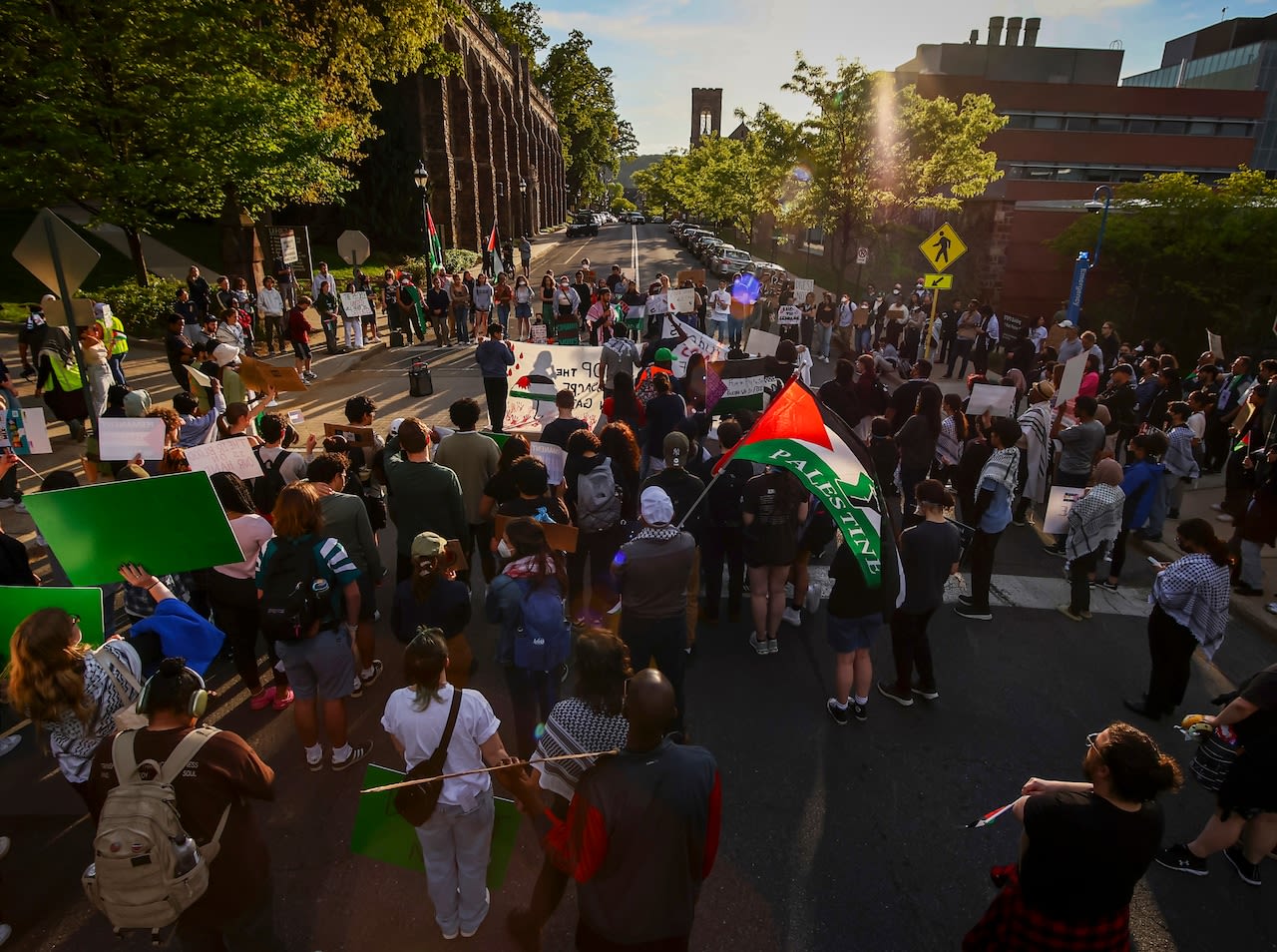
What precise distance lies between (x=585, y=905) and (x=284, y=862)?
2470mm

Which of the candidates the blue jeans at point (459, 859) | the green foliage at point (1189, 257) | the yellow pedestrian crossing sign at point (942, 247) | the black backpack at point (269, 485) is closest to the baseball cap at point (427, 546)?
the blue jeans at point (459, 859)

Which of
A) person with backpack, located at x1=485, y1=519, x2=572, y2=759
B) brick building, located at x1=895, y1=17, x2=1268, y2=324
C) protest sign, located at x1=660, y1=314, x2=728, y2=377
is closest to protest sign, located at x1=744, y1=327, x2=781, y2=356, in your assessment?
protest sign, located at x1=660, y1=314, x2=728, y2=377

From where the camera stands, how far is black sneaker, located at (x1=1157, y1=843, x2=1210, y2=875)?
4238mm

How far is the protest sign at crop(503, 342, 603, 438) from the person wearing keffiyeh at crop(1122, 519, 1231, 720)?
6.49 m

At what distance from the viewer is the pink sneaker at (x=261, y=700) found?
18.2 feet

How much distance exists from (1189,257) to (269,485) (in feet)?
75.9

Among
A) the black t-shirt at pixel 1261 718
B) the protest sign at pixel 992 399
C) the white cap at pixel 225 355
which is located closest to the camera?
the black t-shirt at pixel 1261 718

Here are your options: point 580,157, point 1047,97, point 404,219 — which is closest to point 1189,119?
point 1047,97

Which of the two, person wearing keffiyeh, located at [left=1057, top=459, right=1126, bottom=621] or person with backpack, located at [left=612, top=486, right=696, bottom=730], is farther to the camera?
person wearing keffiyeh, located at [left=1057, top=459, right=1126, bottom=621]

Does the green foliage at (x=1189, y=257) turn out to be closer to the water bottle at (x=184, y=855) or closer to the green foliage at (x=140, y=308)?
the water bottle at (x=184, y=855)

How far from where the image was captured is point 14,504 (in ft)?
28.9

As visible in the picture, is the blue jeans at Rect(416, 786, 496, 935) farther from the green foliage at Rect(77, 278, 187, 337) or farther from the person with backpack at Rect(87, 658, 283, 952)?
the green foliage at Rect(77, 278, 187, 337)

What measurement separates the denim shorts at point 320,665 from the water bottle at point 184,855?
160cm

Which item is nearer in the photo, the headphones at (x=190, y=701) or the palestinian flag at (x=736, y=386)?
the headphones at (x=190, y=701)
